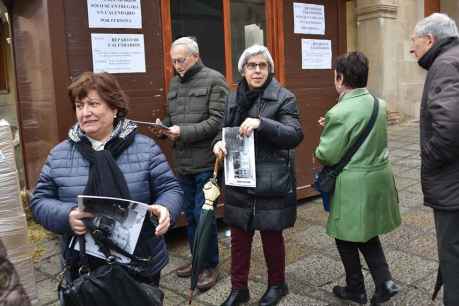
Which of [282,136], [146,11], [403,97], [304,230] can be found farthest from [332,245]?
[403,97]

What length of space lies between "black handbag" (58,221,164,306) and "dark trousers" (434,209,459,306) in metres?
1.55

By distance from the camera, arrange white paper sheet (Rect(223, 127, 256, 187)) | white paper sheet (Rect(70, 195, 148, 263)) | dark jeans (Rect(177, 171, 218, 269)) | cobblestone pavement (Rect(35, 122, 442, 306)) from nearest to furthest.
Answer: white paper sheet (Rect(70, 195, 148, 263)) < white paper sheet (Rect(223, 127, 256, 187)) < cobblestone pavement (Rect(35, 122, 442, 306)) < dark jeans (Rect(177, 171, 218, 269))

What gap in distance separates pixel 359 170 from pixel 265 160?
1.92 feet

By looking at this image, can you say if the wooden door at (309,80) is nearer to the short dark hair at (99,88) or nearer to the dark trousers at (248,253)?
the dark trousers at (248,253)

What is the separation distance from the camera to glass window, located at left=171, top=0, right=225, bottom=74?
458 centimetres

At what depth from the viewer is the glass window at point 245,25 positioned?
4.95m

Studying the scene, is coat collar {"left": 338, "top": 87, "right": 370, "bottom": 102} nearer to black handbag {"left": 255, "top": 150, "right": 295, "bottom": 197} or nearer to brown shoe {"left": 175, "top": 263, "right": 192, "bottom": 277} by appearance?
black handbag {"left": 255, "top": 150, "right": 295, "bottom": 197}

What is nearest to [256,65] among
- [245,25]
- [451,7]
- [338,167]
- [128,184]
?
[338,167]

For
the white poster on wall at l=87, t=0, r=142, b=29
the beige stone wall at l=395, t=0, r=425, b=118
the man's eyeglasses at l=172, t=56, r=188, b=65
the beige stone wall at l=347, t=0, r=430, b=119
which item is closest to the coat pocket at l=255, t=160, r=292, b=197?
the man's eyeglasses at l=172, t=56, r=188, b=65

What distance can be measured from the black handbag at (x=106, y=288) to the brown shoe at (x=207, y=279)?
158cm

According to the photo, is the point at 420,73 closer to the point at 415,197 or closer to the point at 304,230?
the point at 415,197

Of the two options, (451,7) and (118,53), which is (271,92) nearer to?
(118,53)

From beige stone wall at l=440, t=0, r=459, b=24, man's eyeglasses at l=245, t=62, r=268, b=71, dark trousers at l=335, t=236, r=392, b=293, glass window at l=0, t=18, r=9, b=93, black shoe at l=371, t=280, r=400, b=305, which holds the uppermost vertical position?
beige stone wall at l=440, t=0, r=459, b=24

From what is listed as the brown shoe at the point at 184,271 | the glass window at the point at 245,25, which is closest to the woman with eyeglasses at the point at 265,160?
the brown shoe at the point at 184,271
